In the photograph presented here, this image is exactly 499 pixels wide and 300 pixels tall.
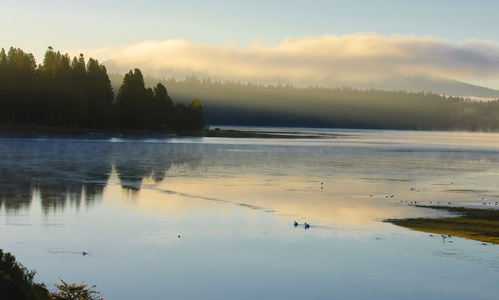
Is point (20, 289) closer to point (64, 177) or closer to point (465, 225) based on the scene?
point (465, 225)

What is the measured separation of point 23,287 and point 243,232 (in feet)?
41.0

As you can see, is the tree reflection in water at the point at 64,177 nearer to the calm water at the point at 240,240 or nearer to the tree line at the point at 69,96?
the calm water at the point at 240,240

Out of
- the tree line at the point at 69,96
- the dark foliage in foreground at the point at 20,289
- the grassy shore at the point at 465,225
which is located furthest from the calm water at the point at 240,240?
the tree line at the point at 69,96

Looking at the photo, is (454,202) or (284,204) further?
(454,202)

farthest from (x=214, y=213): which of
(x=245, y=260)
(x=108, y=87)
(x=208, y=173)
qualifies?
(x=108, y=87)

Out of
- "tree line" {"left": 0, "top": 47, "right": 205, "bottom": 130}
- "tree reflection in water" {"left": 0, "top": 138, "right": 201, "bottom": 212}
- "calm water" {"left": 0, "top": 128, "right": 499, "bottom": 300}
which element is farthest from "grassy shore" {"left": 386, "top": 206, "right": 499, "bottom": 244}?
"tree line" {"left": 0, "top": 47, "right": 205, "bottom": 130}

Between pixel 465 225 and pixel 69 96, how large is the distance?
133m

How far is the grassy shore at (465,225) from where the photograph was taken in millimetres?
24312

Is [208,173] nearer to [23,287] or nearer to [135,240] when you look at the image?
[135,240]

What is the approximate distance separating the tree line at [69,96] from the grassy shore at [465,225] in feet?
424

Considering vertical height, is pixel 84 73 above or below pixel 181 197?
above

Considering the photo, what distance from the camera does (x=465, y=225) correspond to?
26281 mm

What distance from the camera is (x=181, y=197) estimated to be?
112 ft

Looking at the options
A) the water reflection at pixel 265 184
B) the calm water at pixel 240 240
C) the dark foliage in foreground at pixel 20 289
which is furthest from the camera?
the water reflection at pixel 265 184
